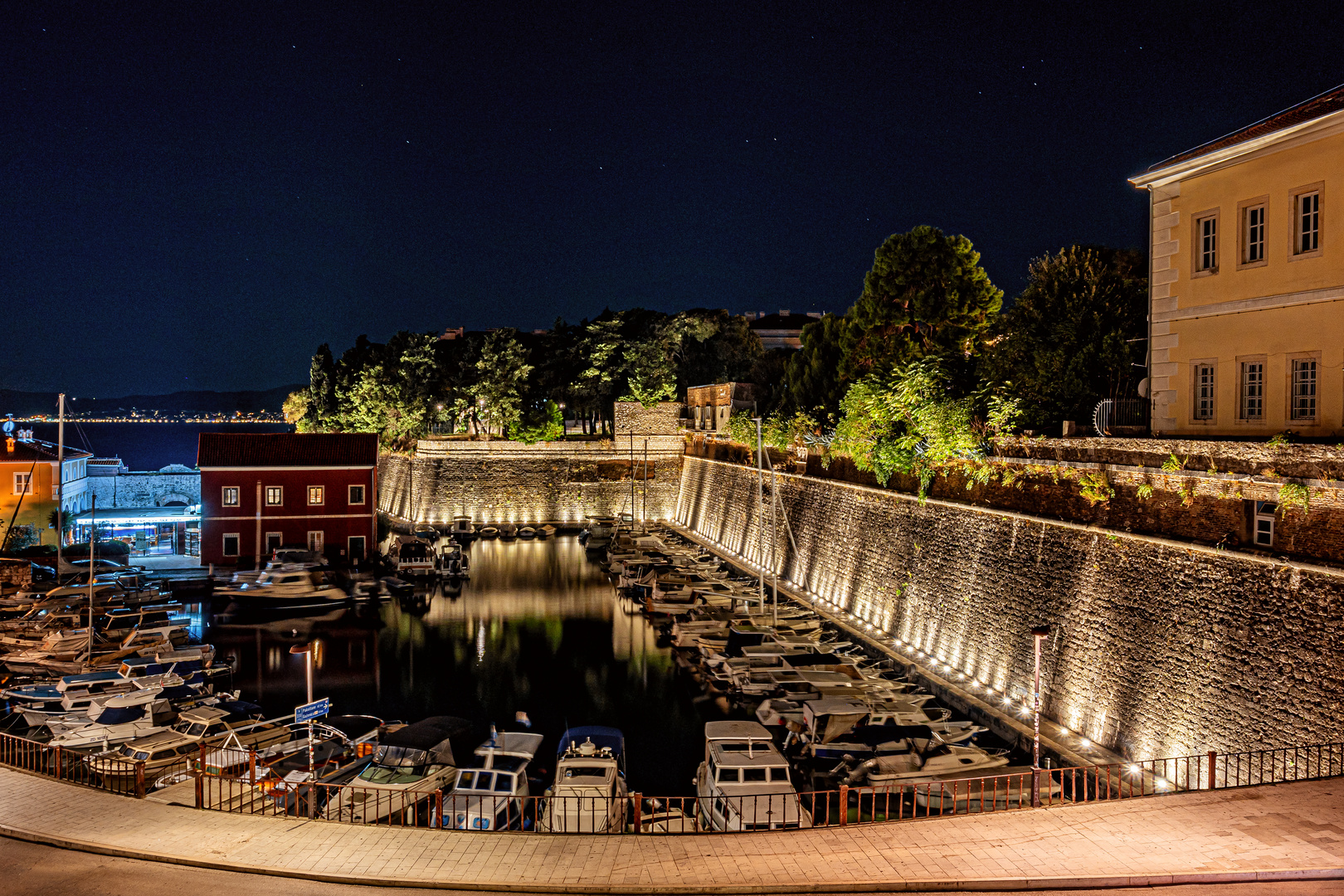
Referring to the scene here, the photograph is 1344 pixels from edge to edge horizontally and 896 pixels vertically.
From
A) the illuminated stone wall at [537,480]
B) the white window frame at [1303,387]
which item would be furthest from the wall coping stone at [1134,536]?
the illuminated stone wall at [537,480]

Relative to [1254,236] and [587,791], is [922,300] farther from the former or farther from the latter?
[587,791]

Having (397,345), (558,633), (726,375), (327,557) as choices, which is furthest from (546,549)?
(397,345)

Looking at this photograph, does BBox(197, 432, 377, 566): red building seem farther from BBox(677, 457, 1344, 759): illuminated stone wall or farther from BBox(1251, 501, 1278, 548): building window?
BBox(1251, 501, 1278, 548): building window

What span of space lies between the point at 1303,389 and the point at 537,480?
46.7 metres

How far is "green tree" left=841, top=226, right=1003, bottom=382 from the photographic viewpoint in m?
33.8

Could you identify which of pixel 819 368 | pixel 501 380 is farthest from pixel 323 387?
pixel 819 368

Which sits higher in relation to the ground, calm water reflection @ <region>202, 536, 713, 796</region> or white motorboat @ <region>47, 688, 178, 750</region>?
white motorboat @ <region>47, 688, 178, 750</region>

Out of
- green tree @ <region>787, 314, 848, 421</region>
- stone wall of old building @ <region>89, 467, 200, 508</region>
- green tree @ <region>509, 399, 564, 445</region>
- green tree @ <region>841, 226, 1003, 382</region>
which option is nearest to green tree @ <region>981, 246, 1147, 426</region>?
green tree @ <region>841, 226, 1003, 382</region>

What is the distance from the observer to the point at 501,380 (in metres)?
61.3

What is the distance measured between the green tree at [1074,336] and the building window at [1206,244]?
6.95m

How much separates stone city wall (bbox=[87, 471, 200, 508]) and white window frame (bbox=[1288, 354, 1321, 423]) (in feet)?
187

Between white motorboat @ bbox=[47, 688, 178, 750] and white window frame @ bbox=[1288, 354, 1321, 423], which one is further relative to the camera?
white motorboat @ bbox=[47, 688, 178, 750]

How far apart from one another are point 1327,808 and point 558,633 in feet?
74.5

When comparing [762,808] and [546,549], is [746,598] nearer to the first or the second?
[762,808]
